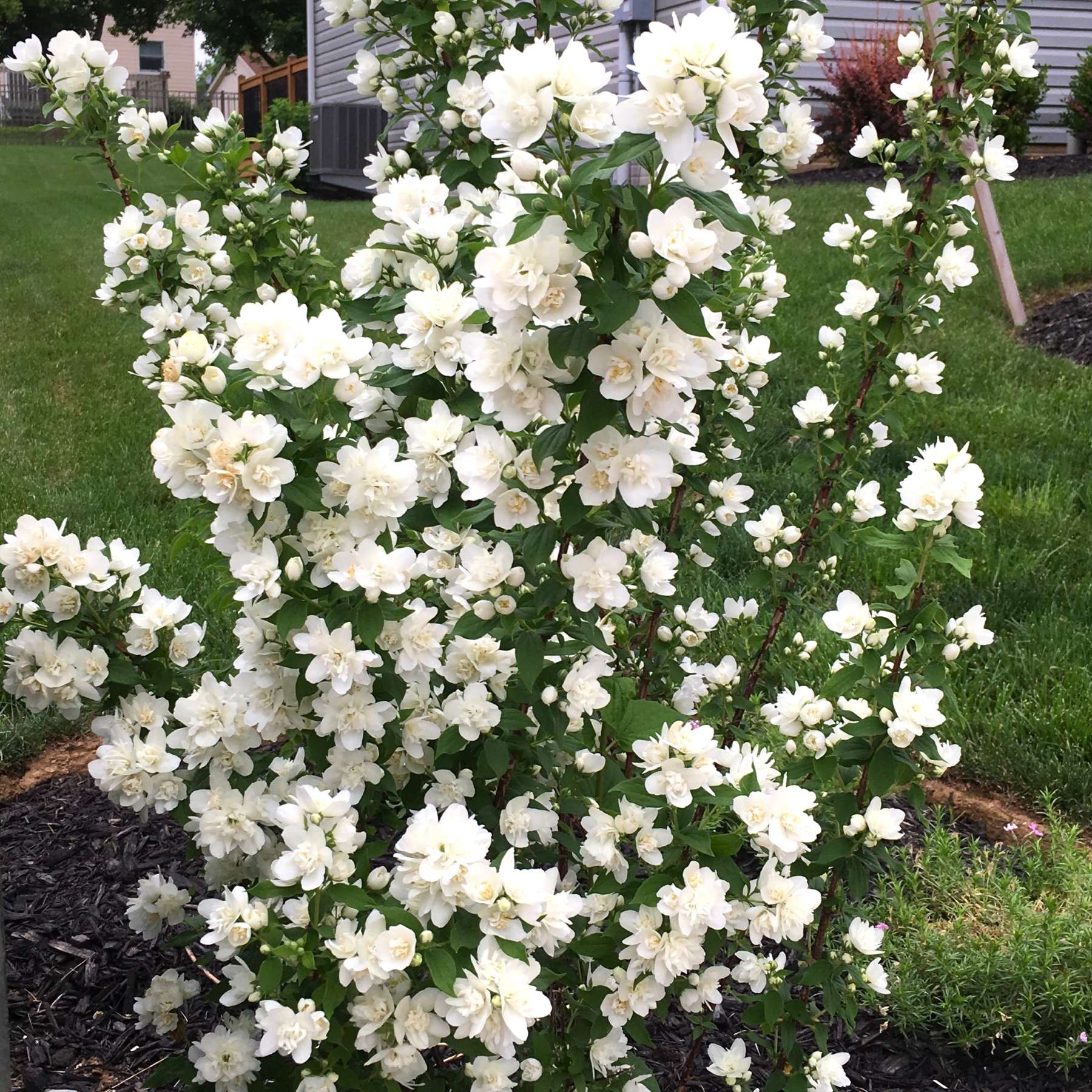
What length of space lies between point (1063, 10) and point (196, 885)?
14029 millimetres

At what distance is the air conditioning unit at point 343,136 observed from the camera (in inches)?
712

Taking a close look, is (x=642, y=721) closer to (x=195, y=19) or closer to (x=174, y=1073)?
(x=174, y=1073)

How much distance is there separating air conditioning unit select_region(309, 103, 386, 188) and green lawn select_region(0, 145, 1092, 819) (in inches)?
361

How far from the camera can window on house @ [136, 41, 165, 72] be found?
169 feet

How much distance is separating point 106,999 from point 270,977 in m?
1.13

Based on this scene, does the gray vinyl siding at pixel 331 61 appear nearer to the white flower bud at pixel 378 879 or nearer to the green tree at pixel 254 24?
the green tree at pixel 254 24

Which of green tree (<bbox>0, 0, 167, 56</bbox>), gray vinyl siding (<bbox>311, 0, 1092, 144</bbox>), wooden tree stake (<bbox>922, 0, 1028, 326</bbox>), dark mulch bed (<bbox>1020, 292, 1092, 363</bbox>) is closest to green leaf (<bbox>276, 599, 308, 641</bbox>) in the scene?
wooden tree stake (<bbox>922, 0, 1028, 326</bbox>)

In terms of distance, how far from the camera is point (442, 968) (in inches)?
53.3

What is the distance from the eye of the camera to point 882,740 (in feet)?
5.72

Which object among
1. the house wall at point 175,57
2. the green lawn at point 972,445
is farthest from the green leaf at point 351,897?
the house wall at point 175,57

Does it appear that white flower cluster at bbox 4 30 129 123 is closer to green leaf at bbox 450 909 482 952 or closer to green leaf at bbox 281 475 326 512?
green leaf at bbox 281 475 326 512

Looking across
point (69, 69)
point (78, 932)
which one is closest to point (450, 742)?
point (78, 932)

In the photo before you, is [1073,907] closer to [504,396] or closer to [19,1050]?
[504,396]

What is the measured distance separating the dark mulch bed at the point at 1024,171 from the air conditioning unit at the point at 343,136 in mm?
8183
